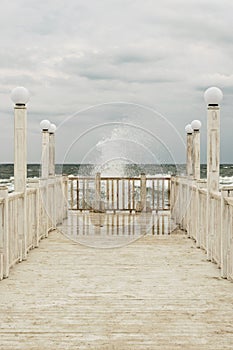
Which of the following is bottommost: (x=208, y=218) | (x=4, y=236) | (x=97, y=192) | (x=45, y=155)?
(x=4, y=236)

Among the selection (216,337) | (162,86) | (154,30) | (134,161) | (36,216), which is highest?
(154,30)

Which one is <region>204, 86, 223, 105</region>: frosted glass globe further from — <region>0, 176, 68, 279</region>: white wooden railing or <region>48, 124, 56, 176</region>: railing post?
<region>48, 124, 56, 176</region>: railing post

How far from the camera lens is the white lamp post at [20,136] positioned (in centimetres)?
626

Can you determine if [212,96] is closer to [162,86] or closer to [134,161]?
[134,161]

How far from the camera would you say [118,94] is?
56.0 feet

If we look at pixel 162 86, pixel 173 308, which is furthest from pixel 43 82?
pixel 173 308

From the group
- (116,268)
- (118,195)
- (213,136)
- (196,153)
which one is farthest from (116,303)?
(118,195)

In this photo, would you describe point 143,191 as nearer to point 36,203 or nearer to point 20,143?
point 36,203

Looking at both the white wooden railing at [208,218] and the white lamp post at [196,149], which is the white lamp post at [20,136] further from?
the white lamp post at [196,149]

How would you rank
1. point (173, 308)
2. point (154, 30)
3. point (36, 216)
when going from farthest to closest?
1. point (154, 30)
2. point (36, 216)
3. point (173, 308)

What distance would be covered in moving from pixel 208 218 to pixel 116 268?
4.28 feet

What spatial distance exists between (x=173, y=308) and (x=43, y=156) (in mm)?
5479

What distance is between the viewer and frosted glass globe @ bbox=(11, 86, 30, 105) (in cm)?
622

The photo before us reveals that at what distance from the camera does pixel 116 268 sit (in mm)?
5820
